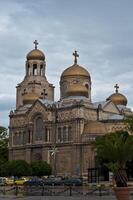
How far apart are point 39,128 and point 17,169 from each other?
13.8 metres

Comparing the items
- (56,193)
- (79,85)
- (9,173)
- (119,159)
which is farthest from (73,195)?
(79,85)

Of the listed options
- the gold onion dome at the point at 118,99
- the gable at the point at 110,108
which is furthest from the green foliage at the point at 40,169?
the gold onion dome at the point at 118,99

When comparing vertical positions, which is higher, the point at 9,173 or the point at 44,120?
the point at 44,120

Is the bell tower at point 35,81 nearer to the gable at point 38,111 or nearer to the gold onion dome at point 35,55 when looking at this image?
the gold onion dome at point 35,55

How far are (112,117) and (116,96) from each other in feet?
40.6

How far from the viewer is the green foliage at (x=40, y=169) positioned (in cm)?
8044

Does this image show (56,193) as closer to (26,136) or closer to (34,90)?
(26,136)

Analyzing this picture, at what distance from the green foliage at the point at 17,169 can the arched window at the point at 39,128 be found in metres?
10.4

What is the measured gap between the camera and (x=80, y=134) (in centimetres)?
8356

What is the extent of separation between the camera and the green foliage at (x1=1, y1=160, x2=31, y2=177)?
78.1 metres

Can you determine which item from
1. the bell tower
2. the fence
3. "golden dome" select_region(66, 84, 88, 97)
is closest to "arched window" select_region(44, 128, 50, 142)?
"golden dome" select_region(66, 84, 88, 97)

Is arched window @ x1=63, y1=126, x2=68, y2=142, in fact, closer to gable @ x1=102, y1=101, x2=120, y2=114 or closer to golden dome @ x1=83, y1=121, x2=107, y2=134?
golden dome @ x1=83, y1=121, x2=107, y2=134

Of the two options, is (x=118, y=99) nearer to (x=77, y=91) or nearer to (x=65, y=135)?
(x=77, y=91)

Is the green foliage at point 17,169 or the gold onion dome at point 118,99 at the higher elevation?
the gold onion dome at point 118,99
